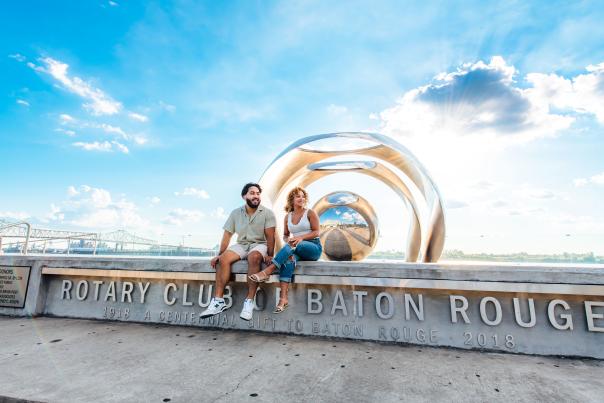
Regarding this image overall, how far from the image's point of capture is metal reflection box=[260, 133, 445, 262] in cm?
627

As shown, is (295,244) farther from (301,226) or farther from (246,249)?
(246,249)

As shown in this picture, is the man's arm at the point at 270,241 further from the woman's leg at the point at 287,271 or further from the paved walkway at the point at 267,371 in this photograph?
the paved walkway at the point at 267,371

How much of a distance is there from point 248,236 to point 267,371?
5.52 feet

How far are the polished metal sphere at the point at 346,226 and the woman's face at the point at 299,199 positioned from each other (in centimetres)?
293

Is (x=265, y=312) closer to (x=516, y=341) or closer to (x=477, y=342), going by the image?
(x=477, y=342)

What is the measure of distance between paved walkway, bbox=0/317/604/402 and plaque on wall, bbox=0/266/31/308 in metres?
1.36

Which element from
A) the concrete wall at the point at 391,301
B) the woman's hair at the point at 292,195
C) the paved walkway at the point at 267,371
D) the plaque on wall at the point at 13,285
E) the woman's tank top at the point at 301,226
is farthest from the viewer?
the plaque on wall at the point at 13,285

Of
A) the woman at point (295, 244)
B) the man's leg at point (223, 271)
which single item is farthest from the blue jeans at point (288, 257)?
the man's leg at point (223, 271)

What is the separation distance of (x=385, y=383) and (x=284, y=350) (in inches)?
41.5

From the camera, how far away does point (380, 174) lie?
8.21 m

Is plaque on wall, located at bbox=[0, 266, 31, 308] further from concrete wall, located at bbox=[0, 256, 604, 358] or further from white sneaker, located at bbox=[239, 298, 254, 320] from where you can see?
white sneaker, located at bbox=[239, 298, 254, 320]

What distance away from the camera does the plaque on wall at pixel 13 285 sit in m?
4.36

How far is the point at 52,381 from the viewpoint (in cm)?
219

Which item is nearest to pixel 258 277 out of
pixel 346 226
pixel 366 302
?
pixel 366 302
